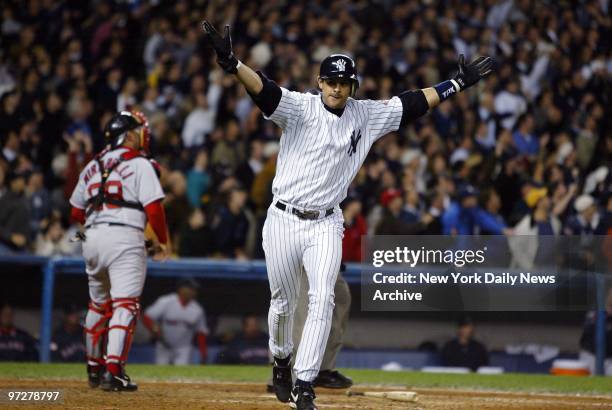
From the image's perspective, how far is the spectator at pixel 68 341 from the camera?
12547 millimetres

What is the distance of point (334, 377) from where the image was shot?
9.48 m

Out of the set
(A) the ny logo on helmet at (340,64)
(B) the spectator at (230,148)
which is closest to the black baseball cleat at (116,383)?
(A) the ny logo on helmet at (340,64)

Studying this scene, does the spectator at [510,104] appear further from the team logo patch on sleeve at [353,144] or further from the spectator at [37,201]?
the team logo patch on sleeve at [353,144]

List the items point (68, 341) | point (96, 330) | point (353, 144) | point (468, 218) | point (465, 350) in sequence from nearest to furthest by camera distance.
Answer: point (353, 144)
point (96, 330)
point (68, 341)
point (465, 350)
point (468, 218)

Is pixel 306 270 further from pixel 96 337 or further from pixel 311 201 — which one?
pixel 96 337

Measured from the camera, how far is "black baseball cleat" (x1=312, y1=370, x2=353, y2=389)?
9453 millimetres

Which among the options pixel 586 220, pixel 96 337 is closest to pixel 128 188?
pixel 96 337

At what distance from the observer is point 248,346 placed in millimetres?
12922

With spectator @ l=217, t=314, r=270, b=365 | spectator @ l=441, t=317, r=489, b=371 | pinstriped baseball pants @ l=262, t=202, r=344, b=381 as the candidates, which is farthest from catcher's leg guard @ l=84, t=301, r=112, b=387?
spectator @ l=441, t=317, r=489, b=371

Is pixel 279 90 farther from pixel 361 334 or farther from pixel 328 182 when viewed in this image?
pixel 361 334

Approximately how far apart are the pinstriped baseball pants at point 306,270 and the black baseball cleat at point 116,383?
5.42ft

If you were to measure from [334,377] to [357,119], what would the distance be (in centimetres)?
251

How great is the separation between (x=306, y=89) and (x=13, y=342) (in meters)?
5.72

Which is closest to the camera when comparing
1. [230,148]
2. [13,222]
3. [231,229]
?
[13,222]
